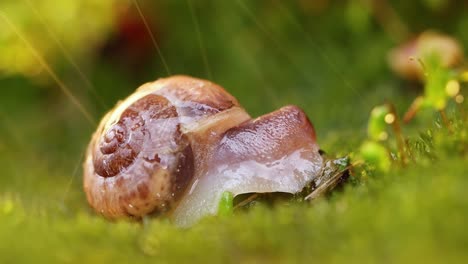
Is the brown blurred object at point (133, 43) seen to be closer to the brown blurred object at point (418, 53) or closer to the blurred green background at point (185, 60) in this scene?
the blurred green background at point (185, 60)

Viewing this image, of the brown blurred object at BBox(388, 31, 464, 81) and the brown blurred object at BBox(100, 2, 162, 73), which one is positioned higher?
the brown blurred object at BBox(100, 2, 162, 73)

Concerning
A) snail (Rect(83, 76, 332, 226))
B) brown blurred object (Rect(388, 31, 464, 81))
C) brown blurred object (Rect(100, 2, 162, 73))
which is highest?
snail (Rect(83, 76, 332, 226))

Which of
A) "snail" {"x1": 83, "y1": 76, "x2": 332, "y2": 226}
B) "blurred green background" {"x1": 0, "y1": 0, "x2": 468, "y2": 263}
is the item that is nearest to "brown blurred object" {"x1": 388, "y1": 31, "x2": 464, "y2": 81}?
"blurred green background" {"x1": 0, "y1": 0, "x2": 468, "y2": 263}

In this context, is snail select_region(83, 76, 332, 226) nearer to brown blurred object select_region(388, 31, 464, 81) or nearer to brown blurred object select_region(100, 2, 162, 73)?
brown blurred object select_region(388, 31, 464, 81)

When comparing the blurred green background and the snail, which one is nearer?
the snail

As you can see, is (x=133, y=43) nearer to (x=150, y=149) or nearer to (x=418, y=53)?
(x=418, y=53)

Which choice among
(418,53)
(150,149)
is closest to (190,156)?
(150,149)

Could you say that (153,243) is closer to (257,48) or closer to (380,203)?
(380,203)
